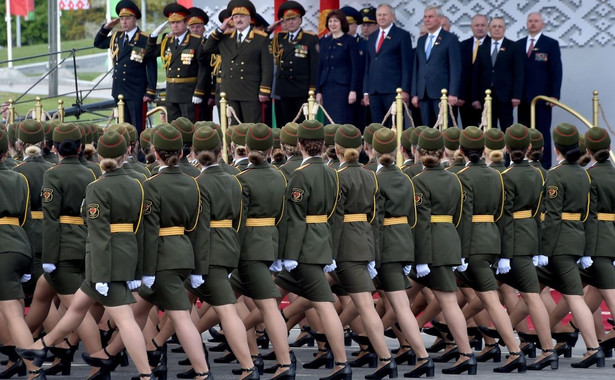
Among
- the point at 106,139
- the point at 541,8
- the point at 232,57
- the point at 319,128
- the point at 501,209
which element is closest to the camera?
the point at 106,139

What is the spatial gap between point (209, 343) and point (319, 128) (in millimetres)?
3009

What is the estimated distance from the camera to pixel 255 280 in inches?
375

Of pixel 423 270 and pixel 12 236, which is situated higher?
pixel 12 236

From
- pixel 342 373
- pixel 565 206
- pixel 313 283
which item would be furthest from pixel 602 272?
pixel 313 283

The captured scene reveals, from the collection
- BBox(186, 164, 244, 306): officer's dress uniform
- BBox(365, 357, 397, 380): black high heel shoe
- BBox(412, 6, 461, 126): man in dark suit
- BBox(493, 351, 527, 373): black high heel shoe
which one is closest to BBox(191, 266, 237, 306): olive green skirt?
BBox(186, 164, 244, 306): officer's dress uniform

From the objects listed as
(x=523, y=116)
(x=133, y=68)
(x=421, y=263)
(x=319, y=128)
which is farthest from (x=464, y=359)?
(x=133, y=68)

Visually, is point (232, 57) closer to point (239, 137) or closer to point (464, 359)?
point (239, 137)

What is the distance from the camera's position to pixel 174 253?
8.92m

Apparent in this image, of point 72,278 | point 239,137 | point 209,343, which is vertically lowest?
point 209,343

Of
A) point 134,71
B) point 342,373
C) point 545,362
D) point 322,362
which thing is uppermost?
point 134,71

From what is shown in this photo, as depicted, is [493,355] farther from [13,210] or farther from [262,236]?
[13,210]

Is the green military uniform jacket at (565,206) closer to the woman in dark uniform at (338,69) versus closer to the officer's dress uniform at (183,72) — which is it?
the woman in dark uniform at (338,69)

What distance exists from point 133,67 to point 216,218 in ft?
23.0

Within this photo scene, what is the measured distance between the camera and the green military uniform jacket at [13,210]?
9359mm
